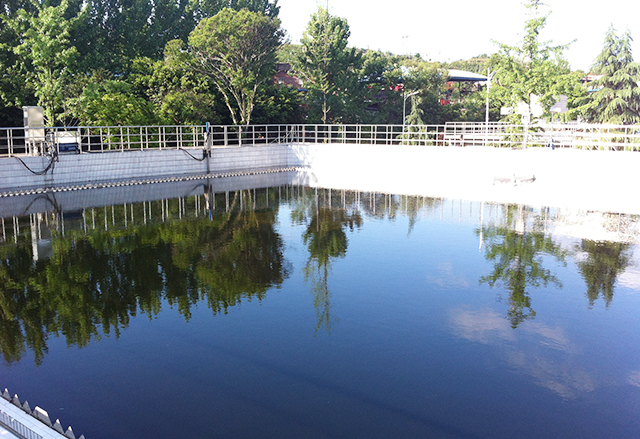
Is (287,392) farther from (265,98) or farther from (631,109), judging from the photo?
(631,109)

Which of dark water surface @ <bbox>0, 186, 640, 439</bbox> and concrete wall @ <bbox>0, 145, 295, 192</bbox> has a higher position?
concrete wall @ <bbox>0, 145, 295, 192</bbox>

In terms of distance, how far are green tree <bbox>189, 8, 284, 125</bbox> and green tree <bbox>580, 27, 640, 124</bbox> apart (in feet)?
81.9

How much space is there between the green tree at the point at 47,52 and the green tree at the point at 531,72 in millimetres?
25236

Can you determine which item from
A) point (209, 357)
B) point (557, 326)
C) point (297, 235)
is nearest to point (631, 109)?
point (297, 235)

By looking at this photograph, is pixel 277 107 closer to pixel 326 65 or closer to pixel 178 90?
pixel 178 90

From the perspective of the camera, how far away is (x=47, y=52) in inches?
1407

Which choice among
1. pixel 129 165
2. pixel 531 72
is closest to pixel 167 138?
pixel 129 165

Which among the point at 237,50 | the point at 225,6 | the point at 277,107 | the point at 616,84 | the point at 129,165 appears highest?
the point at 225,6

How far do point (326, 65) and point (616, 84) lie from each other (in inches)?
891

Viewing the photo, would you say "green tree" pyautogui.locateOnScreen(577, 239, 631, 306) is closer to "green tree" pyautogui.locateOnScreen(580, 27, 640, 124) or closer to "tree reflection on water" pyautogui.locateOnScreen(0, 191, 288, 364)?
"tree reflection on water" pyautogui.locateOnScreen(0, 191, 288, 364)

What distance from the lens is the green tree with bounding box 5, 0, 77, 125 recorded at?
117 feet

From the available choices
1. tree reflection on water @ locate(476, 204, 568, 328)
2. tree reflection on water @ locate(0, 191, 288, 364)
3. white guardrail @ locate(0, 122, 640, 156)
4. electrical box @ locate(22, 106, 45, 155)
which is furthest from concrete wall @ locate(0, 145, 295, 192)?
tree reflection on water @ locate(476, 204, 568, 328)

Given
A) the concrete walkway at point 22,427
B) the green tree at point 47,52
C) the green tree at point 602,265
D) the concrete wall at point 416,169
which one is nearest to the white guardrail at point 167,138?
the concrete wall at point 416,169

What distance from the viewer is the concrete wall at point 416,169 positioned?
24.4m
